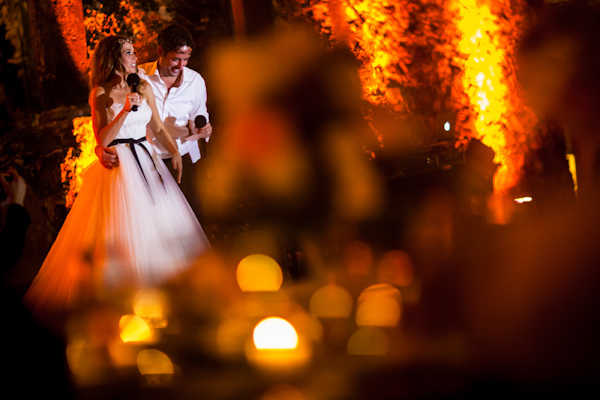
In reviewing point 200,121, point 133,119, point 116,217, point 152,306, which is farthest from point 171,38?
point 152,306

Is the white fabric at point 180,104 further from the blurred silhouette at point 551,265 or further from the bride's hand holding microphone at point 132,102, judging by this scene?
the blurred silhouette at point 551,265

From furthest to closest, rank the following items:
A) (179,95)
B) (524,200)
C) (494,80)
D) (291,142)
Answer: (494,80), (524,200), (291,142), (179,95)

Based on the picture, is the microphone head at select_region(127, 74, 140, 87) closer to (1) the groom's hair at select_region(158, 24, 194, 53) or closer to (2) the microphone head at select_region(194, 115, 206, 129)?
(1) the groom's hair at select_region(158, 24, 194, 53)

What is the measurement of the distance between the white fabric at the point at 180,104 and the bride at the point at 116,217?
1.00ft

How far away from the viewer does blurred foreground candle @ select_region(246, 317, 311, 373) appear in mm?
3430

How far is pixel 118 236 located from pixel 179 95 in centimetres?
122

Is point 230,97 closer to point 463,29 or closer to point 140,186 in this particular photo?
point 140,186

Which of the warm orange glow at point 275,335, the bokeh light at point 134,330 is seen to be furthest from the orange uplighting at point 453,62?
the bokeh light at point 134,330

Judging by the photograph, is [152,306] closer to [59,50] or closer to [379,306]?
[379,306]

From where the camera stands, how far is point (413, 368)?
327 centimetres

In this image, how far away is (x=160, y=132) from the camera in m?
4.41

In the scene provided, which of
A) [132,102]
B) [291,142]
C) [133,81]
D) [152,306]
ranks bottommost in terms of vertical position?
[152,306]

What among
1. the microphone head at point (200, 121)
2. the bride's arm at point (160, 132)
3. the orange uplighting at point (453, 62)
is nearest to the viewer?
the bride's arm at point (160, 132)

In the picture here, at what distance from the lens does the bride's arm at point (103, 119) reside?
Answer: 4008mm
